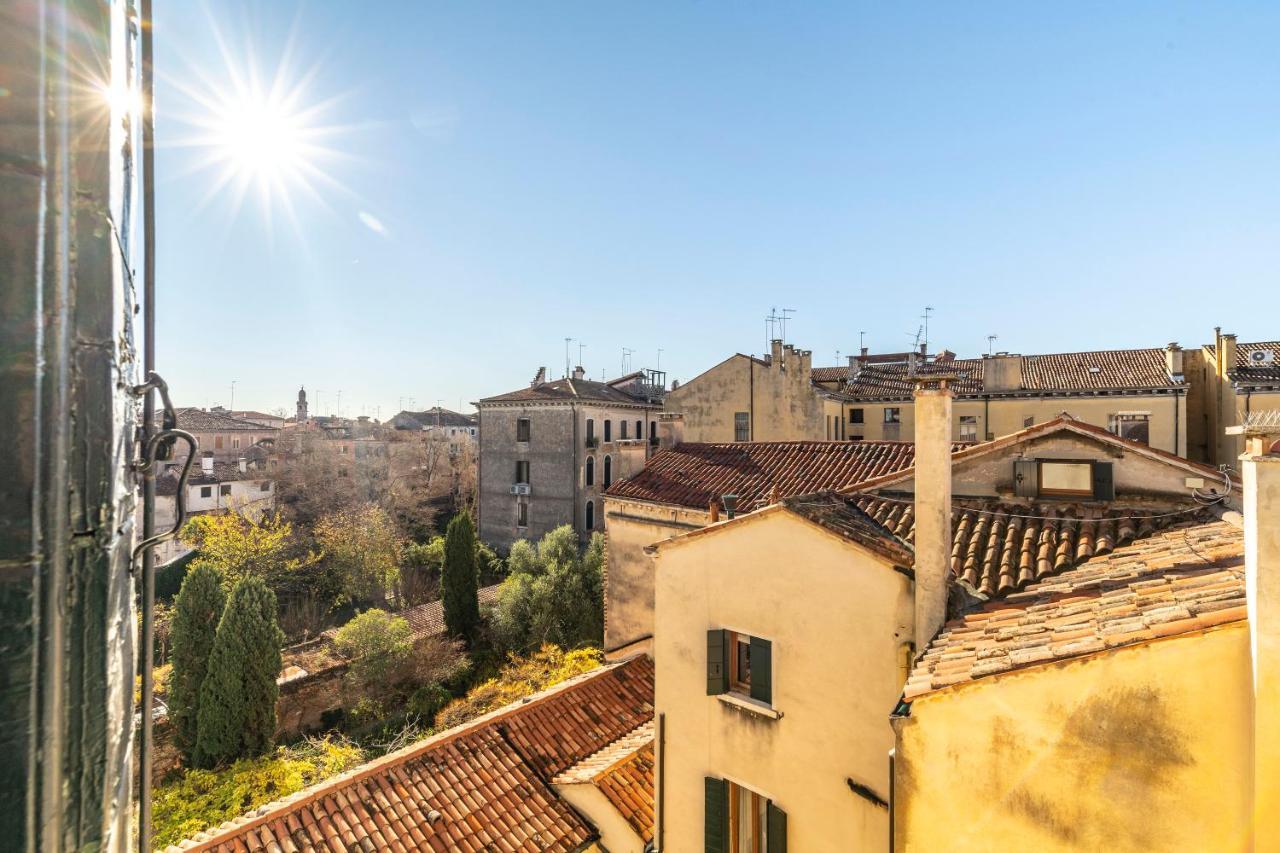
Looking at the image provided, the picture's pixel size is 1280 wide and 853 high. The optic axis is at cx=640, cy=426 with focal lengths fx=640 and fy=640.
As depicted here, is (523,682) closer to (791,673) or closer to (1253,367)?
(791,673)

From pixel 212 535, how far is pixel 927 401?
88.9ft

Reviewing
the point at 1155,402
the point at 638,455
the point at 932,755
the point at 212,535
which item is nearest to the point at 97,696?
the point at 932,755

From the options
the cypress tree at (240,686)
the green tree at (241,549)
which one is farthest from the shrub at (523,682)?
the green tree at (241,549)

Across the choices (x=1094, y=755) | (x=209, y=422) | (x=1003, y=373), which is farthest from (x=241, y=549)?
(x=209, y=422)

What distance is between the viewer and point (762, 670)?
739 centimetres

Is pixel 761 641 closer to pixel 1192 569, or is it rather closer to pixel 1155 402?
pixel 1192 569

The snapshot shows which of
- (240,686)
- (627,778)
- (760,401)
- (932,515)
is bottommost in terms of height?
(240,686)

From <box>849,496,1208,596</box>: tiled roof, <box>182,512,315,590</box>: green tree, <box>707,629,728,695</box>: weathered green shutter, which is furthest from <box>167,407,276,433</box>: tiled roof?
<box>849,496,1208,596</box>: tiled roof

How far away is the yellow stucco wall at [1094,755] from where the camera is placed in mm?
3287

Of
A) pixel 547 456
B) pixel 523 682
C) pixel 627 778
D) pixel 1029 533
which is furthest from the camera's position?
pixel 547 456

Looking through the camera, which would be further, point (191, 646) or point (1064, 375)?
point (1064, 375)

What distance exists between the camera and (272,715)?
663 inches

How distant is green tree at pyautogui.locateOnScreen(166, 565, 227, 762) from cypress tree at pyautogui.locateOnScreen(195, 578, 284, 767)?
0.63m

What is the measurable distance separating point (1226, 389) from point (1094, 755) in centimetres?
2909
